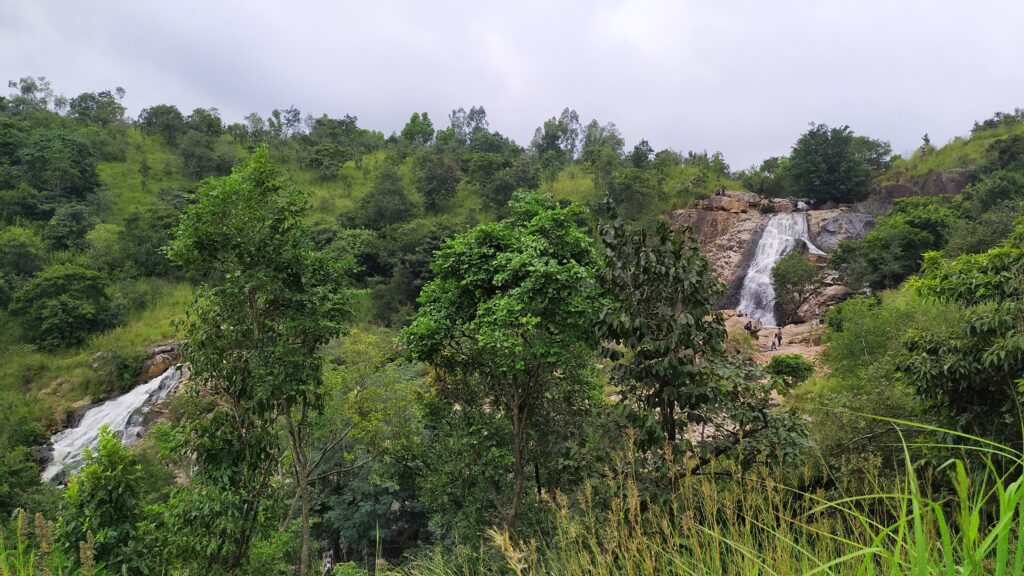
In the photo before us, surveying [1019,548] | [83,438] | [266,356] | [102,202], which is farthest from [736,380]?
[102,202]

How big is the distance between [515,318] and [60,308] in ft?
68.3

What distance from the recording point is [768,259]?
22.9 metres

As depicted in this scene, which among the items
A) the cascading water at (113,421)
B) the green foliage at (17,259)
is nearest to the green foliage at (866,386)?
the cascading water at (113,421)

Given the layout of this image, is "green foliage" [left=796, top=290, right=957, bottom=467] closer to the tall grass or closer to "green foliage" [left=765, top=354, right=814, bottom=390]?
"green foliage" [left=765, top=354, right=814, bottom=390]

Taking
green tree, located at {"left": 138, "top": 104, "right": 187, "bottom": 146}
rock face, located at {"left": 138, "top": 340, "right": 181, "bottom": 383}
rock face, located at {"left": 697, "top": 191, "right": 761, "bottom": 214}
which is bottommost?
rock face, located at {"left": 138, "top": 340, "right": 181, "bottom": 383}

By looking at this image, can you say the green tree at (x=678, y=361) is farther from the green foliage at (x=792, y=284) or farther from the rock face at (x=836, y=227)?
the rock face at (x=836, y=227)

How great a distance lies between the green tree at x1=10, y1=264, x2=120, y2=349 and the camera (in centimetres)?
1806

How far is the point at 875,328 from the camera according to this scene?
413 inches

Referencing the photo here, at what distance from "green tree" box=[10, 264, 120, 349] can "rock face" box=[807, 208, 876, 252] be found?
29.9 m

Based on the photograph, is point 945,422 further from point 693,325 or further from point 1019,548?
point 1019,548

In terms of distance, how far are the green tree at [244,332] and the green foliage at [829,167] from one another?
30379mm

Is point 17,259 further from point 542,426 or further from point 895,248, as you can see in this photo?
point 895,248

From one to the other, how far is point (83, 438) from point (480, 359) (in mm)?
16016

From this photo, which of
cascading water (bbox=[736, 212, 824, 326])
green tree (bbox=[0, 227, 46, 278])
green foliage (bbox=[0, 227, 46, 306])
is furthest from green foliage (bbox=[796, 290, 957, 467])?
green foliage (bbox=[0, 227, 46, 306])
